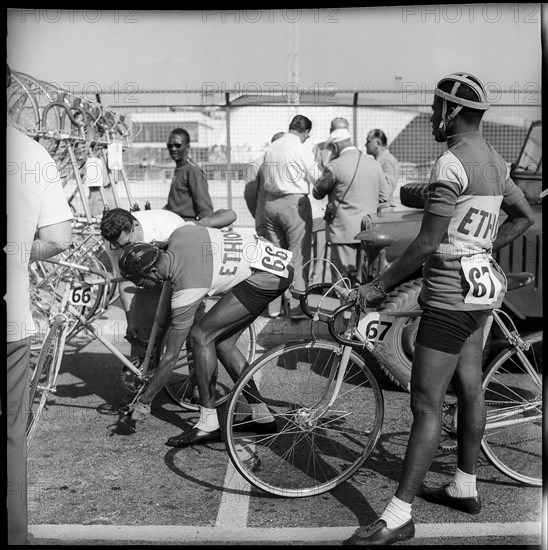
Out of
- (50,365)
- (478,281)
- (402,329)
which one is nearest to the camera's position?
(478,281)

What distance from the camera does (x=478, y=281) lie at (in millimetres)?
3750

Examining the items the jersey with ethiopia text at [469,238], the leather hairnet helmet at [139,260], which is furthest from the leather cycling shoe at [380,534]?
the leather hairnet helmet at [139,260]

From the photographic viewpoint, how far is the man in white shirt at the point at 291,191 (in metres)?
8.13

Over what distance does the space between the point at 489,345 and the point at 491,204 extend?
6.39 feet

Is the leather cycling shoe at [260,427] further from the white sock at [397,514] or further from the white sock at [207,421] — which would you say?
the white sock at [397,514]

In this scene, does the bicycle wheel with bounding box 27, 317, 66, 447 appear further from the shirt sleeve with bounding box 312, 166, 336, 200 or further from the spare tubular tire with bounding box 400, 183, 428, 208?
the shirt sleeve with bounding box 312, 166, 336, 200

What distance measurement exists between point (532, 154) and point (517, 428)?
316 cm

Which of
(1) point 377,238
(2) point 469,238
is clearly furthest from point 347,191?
(2) point 469,238

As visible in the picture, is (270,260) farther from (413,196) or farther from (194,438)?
(413,196)

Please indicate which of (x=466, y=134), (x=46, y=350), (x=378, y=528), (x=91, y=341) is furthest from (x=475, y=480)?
(x=91, y=341)

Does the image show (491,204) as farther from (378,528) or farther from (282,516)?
(282,516)

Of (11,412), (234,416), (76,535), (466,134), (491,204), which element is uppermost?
(466,134)

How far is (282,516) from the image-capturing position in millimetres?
4094

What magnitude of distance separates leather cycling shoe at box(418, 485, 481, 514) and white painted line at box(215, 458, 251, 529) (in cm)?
92
